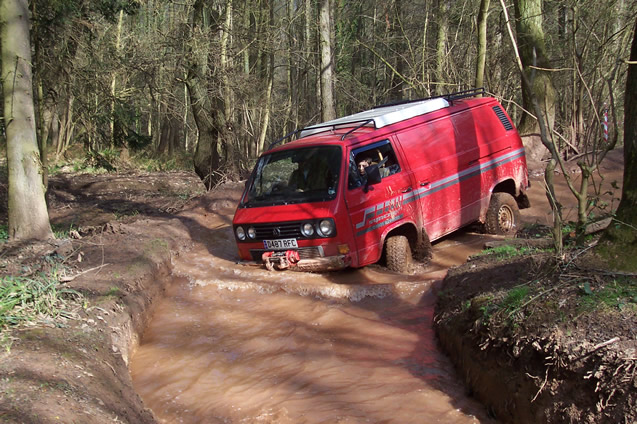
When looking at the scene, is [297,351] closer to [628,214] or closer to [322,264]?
[322,264]

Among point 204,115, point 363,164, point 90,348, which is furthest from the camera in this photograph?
point 204,115

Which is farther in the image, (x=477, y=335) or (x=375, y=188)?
(x=375, y=188)

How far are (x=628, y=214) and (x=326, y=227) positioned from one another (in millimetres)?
3821

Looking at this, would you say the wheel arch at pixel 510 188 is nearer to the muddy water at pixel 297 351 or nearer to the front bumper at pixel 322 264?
the muddy water at pixel 297 351

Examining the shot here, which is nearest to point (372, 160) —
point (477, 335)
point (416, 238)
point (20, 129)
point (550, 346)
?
point (416, 238)

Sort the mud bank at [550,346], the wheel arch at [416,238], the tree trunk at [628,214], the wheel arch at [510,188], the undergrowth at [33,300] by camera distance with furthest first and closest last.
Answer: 1. the wheel arch at [510,188]
2. the wheel arch at [416,238]
3. the undergrowth at [33,300]
4. the tree trunk at [628,214]
5. the mud bank at [550,346]

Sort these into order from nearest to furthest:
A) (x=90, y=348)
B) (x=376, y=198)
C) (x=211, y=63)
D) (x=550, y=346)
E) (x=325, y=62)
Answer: (x=550, y=346) < (x=90, y=348) < (x=376, y=198) < (x=325, y=62) < (x=211, y=63)

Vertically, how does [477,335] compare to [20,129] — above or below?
below

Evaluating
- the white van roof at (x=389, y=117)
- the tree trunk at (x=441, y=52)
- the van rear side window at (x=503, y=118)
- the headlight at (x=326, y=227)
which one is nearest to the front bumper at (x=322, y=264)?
the headlight at (x=326, y=227)

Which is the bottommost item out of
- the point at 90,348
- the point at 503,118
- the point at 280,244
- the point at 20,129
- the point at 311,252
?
the point at 90,348

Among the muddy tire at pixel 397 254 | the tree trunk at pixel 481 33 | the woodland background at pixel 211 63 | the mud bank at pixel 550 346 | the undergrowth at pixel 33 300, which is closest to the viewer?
the mud bank at pixel 550 346

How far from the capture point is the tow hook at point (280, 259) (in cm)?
795

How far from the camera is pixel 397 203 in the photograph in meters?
8.20

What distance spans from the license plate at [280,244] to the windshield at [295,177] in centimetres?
55
